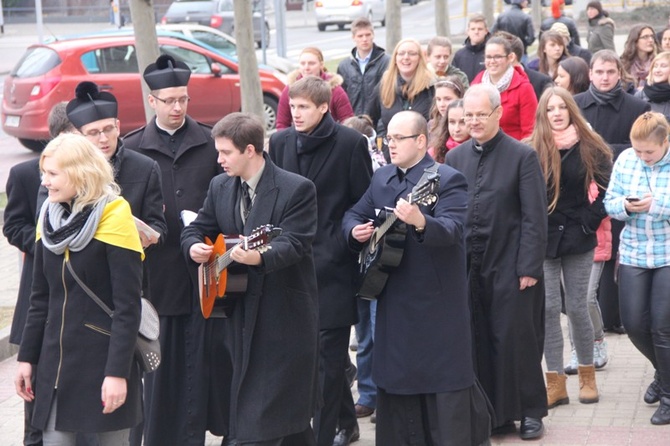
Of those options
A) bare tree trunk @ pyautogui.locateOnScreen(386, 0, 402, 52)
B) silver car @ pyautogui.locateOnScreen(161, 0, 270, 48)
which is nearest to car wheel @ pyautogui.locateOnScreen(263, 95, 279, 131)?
bare tree trunk @ pyautogui.locateOnScreen(386, 0, 402, 52)

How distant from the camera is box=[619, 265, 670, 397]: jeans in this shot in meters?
6.98

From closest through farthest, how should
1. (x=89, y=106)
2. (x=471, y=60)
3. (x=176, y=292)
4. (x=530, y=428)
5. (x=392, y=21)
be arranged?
(x=89, y=106) → (x=176, y=292) → (x=530, y=428) → (x=471, y=60) → (x=392, y=21)

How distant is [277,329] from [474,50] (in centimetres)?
822

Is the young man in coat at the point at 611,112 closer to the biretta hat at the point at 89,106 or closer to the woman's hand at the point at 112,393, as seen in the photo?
the biretta hat at the point at 89,106

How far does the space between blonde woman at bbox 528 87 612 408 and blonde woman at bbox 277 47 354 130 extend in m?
1.98

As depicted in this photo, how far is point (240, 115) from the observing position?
5.71 meters

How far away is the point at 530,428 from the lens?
6852 mm

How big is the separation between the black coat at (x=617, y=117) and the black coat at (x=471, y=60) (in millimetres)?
3968

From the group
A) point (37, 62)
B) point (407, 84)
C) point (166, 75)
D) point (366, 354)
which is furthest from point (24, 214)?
point (37, 62)

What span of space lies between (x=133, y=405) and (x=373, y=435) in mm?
2272

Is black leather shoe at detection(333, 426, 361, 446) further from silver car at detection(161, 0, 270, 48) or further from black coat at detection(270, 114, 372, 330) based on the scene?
silver car at detection(161, 0, 270, 48)

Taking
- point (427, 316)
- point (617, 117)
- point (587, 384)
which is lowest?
point (587, 384)

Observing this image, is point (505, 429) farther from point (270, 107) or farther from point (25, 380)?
point (270, 107)

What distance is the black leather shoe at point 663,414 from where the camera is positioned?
7.03 metres
